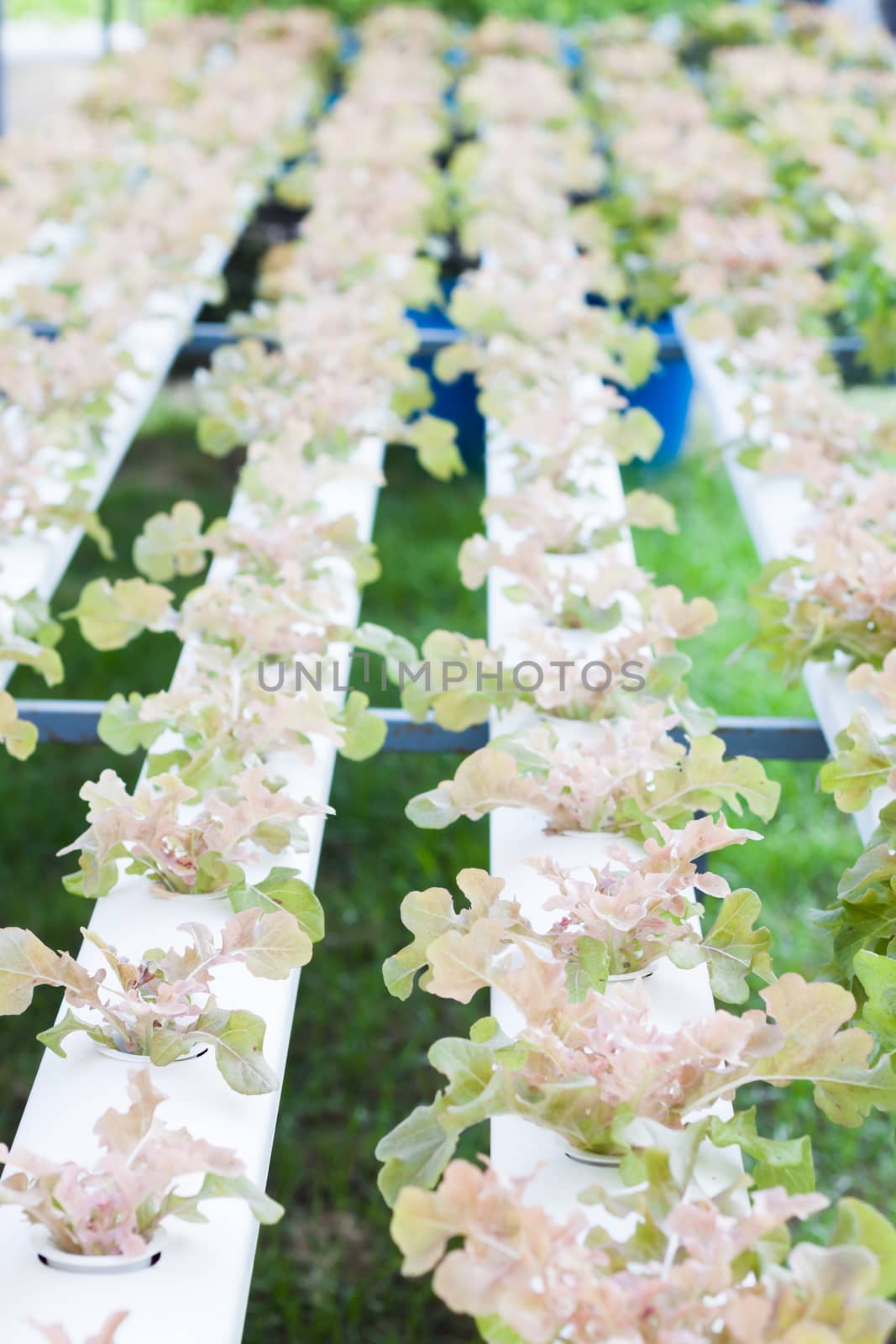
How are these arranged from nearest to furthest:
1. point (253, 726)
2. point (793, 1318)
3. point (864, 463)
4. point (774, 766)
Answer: point (793, 1318) < point (253, 726) < point (864, 463) < point (774, 766)

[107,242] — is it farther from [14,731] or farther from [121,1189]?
[121,1189]

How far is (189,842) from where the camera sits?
1480mm

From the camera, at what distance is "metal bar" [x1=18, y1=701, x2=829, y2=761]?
2.11 m

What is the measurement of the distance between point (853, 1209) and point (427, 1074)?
171 centimetres

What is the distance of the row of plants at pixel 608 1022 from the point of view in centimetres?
93

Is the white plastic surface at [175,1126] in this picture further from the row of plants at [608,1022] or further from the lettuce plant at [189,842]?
the row of plants at [608,1022]

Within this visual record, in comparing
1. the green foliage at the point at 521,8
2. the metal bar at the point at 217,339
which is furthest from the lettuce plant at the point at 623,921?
the green foliage at the point at 521,8

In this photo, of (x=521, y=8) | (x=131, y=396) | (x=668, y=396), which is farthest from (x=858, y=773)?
(x=521, y=8)

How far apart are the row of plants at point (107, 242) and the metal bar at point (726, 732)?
82 mm

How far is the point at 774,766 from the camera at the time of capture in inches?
138

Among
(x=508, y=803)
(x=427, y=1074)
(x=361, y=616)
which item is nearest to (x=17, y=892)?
(x=427, y=1074)

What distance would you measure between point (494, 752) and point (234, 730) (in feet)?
1.21

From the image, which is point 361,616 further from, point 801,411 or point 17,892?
point 801,411

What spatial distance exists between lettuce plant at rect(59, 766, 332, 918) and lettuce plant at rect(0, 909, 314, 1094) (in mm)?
116
